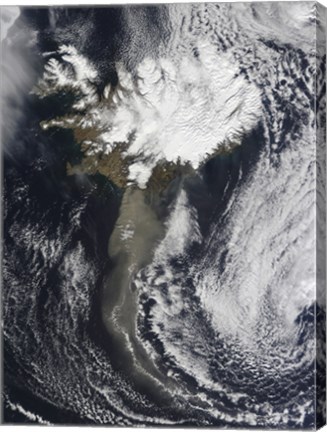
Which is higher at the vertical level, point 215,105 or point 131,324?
point 215,105

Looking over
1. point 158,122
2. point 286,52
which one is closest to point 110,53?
point 158,122

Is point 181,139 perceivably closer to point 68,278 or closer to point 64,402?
point 68,278

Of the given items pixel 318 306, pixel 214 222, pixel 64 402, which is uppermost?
pixel 214 222

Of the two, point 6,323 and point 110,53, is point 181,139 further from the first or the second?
point 6,323

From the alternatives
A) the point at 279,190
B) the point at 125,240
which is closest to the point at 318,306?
the point at 279,190

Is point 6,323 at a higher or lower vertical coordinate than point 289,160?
lower

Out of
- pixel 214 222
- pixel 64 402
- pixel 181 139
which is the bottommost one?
pixel 64 402
